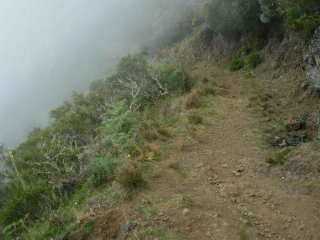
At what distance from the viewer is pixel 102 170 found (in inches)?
364

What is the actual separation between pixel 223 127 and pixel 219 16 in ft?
36.3

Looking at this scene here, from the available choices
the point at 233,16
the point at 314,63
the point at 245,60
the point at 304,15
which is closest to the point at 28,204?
the point at 314,63

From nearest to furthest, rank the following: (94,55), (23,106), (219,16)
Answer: (219,16), (94,55), (23,106)

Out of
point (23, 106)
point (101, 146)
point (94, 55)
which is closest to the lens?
point (101, 146)

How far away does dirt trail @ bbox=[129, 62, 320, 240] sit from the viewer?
6520 millimetres

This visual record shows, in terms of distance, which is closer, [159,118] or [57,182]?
[57,182]

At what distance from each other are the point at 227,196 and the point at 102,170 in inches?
117

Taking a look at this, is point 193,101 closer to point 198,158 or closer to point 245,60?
point 198,158

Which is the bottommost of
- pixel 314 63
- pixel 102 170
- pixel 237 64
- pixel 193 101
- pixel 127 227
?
pixel 237 64

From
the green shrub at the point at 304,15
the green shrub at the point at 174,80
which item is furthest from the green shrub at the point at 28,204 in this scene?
the green shrub at the point at 304,15

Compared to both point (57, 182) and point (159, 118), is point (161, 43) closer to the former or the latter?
point (159, 118)

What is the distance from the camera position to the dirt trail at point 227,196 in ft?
21.4

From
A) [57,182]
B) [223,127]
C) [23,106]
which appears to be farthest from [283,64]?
[23,106]

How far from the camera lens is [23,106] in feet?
204
